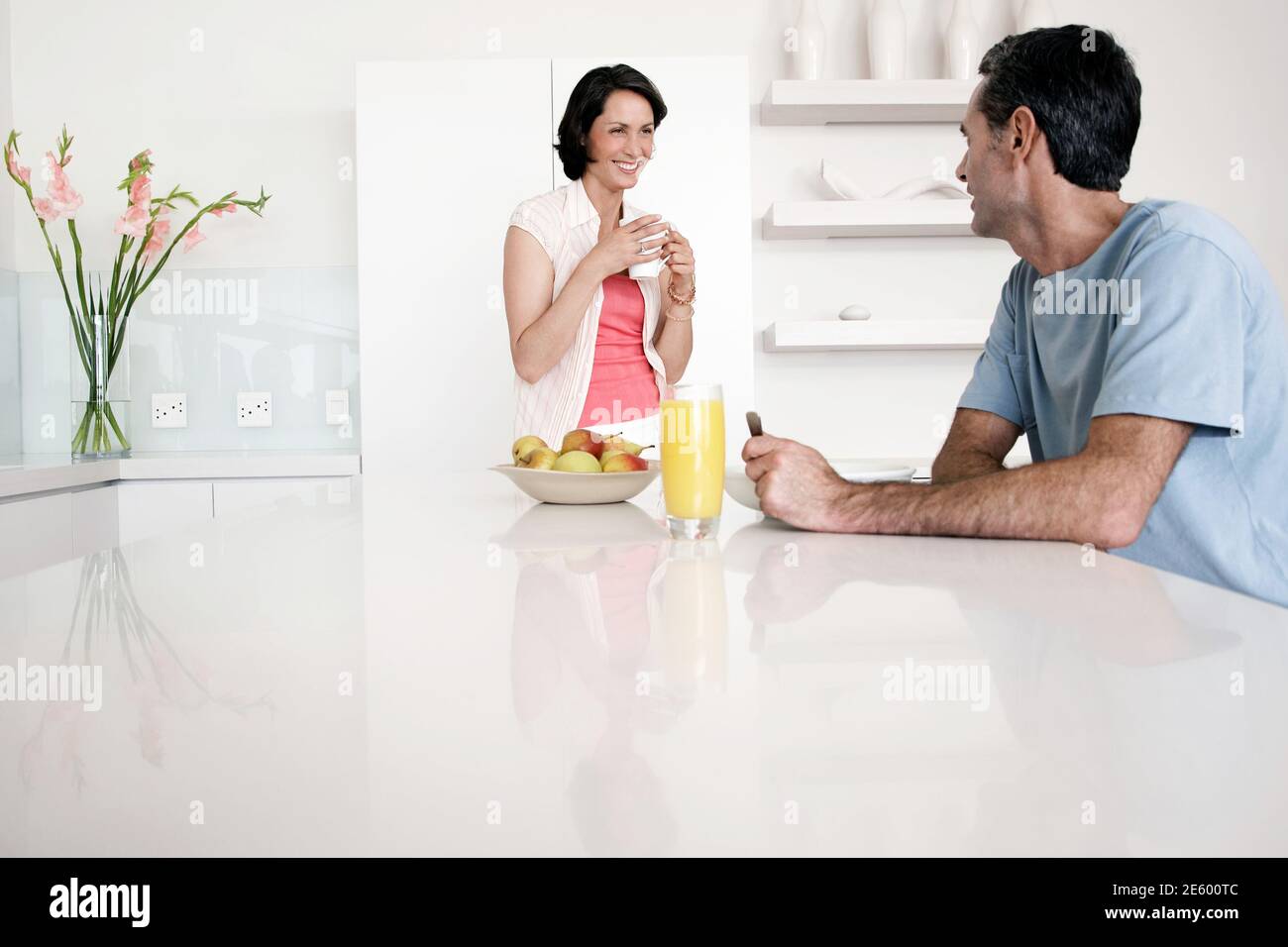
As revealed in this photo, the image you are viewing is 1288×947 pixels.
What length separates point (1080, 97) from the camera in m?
1.33

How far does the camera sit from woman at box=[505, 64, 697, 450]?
Result: 6.44 ft

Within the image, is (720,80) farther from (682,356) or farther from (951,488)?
(951,488)

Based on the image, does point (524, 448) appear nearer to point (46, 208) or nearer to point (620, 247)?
point (620, 247)

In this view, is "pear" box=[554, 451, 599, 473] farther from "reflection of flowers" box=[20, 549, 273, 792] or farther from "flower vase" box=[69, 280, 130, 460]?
"flower vase" box=[69, 280, 130, 460]

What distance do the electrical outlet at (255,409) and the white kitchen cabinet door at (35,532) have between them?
2.72 ft

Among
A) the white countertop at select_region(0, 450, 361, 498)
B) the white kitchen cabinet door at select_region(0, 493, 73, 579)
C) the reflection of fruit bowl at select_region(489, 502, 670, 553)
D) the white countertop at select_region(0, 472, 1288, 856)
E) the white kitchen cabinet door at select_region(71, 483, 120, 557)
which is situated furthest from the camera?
the white countertop at select_region(0, 450, 361, 498)

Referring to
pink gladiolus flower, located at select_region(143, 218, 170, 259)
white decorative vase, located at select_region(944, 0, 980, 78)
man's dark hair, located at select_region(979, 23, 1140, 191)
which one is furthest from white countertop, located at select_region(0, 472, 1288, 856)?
white decorative vase, located at select_region(944, 0, 980, 78)

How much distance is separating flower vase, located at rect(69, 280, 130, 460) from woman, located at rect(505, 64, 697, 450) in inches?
58.9

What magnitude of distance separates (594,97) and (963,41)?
1.52 meters

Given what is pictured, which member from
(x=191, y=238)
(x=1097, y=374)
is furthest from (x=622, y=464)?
(x=191, y=238)

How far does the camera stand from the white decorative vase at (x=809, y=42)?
10.2 ft

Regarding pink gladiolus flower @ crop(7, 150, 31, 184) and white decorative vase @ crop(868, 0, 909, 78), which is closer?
pink gladiolus flower @ crop(7, 150, 31, 184)

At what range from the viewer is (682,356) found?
6.96 ft

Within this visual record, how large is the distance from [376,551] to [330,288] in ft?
8.56
